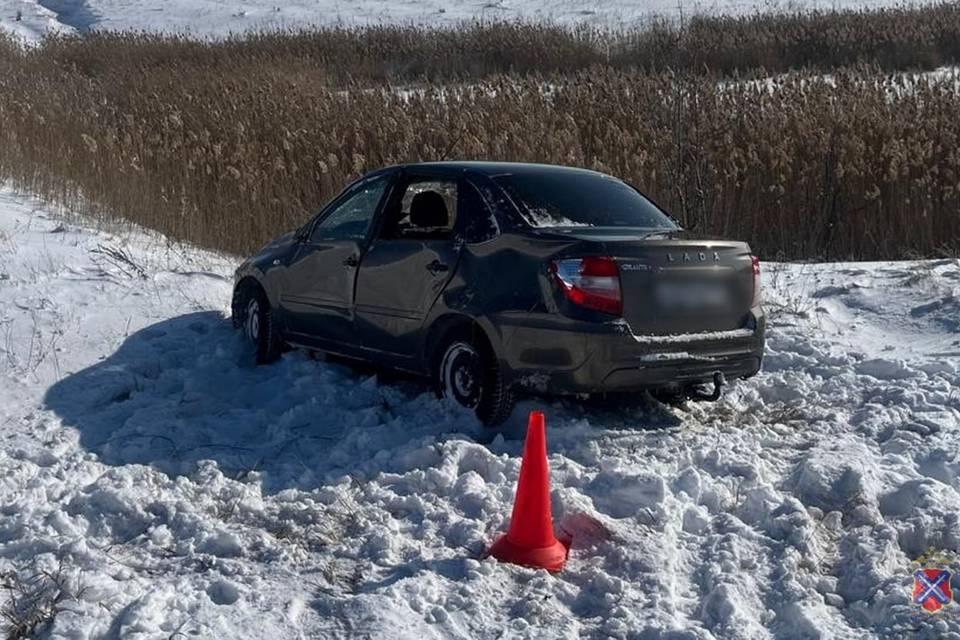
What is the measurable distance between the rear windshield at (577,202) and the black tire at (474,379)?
2.69 ft

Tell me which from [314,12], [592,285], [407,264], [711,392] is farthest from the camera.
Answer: [314,12]

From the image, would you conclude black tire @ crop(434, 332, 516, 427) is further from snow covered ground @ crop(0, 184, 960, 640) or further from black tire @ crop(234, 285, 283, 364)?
black tire @ crop(234, 285, 283, 364)

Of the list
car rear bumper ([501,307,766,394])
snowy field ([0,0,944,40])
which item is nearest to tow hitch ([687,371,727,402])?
car rear bumper ([501,307,766,394])

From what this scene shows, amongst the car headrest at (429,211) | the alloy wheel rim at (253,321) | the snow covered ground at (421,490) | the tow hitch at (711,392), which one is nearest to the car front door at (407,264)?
the car headrest at (429,211)

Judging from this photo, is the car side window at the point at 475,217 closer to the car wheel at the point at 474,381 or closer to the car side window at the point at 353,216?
the car wheel at the point at 474,381

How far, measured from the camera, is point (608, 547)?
534cm

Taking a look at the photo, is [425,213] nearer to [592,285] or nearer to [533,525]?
[592,285]

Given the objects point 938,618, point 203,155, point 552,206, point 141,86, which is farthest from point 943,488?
point 141,86

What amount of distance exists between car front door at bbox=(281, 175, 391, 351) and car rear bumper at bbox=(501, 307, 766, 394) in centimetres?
163

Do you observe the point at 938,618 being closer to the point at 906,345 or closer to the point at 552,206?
the point at 552,206

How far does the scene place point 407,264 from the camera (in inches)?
293

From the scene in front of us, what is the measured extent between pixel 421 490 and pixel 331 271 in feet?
8.51

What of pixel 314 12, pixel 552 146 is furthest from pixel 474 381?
pixel 314 12

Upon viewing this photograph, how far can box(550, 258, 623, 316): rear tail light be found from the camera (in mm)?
6379
